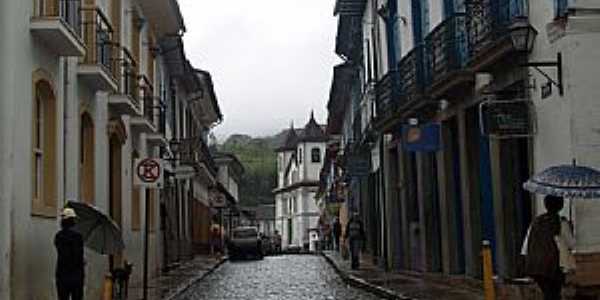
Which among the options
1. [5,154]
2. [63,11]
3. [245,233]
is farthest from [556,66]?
[245,233]

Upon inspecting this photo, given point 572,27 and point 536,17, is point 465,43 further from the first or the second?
point 572,27

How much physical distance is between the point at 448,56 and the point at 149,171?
5648 mm

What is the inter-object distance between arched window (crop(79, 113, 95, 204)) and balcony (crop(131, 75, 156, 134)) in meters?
4.49

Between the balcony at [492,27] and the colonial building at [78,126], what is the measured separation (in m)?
5.91

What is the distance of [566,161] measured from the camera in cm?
1376

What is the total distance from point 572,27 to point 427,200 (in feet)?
35.2

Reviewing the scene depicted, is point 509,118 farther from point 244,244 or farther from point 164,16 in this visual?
point 244,244

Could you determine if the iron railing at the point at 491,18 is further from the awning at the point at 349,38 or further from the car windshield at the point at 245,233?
the car windshield at the point at 245,233

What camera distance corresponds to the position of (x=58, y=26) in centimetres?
1448

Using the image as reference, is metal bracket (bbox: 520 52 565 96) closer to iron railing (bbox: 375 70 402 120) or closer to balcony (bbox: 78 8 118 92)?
balcony (bbox: 78 8 118 92)

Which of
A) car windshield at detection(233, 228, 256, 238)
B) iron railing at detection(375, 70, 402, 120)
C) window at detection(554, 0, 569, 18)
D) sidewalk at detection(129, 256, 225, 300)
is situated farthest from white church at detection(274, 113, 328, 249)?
window at detection(554, 0, 569, 18)

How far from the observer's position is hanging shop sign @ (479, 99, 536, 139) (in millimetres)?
14820

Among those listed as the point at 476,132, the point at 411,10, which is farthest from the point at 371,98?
the point at 476,132

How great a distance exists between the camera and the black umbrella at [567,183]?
10977mm
